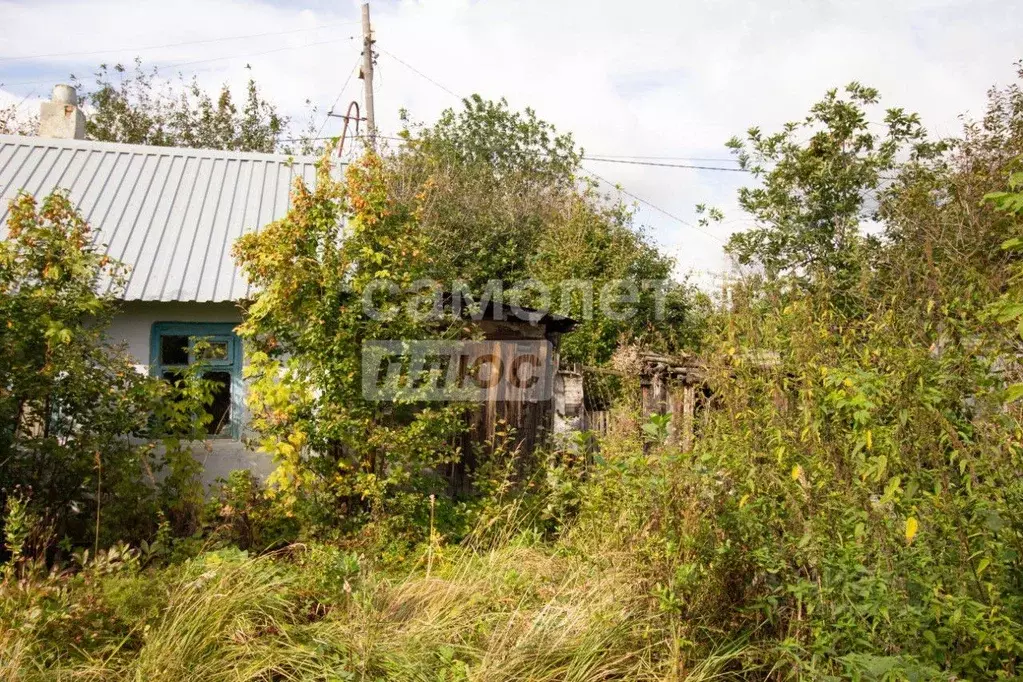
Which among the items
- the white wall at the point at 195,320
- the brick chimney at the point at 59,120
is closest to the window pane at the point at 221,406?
the white wall at the point at 195,320

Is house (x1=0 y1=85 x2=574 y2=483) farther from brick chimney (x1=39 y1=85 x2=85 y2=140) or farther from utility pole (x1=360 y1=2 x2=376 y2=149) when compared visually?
utility pole (x1=360 y1=2 x2=376 y2=149)

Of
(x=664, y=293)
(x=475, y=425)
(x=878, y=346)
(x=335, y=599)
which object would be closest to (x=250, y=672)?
(x=335, y=599)

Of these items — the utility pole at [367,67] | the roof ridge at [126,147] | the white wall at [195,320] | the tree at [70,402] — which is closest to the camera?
→ the tree at [70,402]

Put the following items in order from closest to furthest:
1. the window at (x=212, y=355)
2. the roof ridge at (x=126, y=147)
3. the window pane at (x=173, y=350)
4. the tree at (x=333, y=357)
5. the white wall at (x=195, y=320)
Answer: the tree at (x=333, y=357), the white wall at (x=195, y=320), the window at (x=212, y=355), the window pane at (x=173, y=350), the roof ridge at (x=126, y=147)

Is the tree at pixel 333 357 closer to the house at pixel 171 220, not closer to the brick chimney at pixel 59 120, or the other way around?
the house at pixel 171 220

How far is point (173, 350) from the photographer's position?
31.4ft

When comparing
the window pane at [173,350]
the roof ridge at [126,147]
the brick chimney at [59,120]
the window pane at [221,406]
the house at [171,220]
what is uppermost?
the brick chimney at [59,120]

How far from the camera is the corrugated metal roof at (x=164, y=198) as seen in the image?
953 cm

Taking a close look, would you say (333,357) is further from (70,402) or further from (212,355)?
(212,355)

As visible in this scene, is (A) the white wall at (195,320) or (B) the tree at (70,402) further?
(A) the white wall at (195,320)

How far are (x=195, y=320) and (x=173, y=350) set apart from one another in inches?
16.8

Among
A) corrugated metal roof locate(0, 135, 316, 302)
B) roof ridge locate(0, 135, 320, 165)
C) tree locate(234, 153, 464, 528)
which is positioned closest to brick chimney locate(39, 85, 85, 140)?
roof ridge locate(0, 135, 320, 165)

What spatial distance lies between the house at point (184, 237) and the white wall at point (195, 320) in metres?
0.01

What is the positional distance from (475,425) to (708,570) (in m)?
4.74
